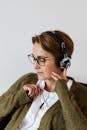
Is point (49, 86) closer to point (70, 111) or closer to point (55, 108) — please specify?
point (55, 108)

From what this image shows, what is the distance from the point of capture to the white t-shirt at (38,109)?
1633 mm

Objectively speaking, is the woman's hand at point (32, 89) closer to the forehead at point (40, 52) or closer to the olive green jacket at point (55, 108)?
the olive green jacket at point (55, 108)

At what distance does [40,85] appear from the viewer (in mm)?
1703

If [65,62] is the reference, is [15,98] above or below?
below

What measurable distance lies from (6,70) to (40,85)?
1.18 ft

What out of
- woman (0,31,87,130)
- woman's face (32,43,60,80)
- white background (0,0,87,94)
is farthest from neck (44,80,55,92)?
white background (0,0,87,94)

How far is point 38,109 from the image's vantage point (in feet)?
5.44

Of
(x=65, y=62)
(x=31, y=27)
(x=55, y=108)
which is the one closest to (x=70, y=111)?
(x=55, y=108)

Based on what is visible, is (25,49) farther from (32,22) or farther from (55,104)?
(55,104)

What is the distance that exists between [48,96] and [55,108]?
0.34ft

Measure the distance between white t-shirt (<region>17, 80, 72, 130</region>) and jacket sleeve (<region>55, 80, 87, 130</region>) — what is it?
0.12 meters

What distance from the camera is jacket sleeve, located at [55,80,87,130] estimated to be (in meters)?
1.44

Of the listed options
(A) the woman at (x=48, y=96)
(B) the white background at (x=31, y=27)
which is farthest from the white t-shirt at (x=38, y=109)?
(B) the white background at (x=31, y=27)

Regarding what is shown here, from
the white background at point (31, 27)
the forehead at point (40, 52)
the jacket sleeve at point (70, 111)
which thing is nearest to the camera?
the jacket sleeve at point (70, 111)
